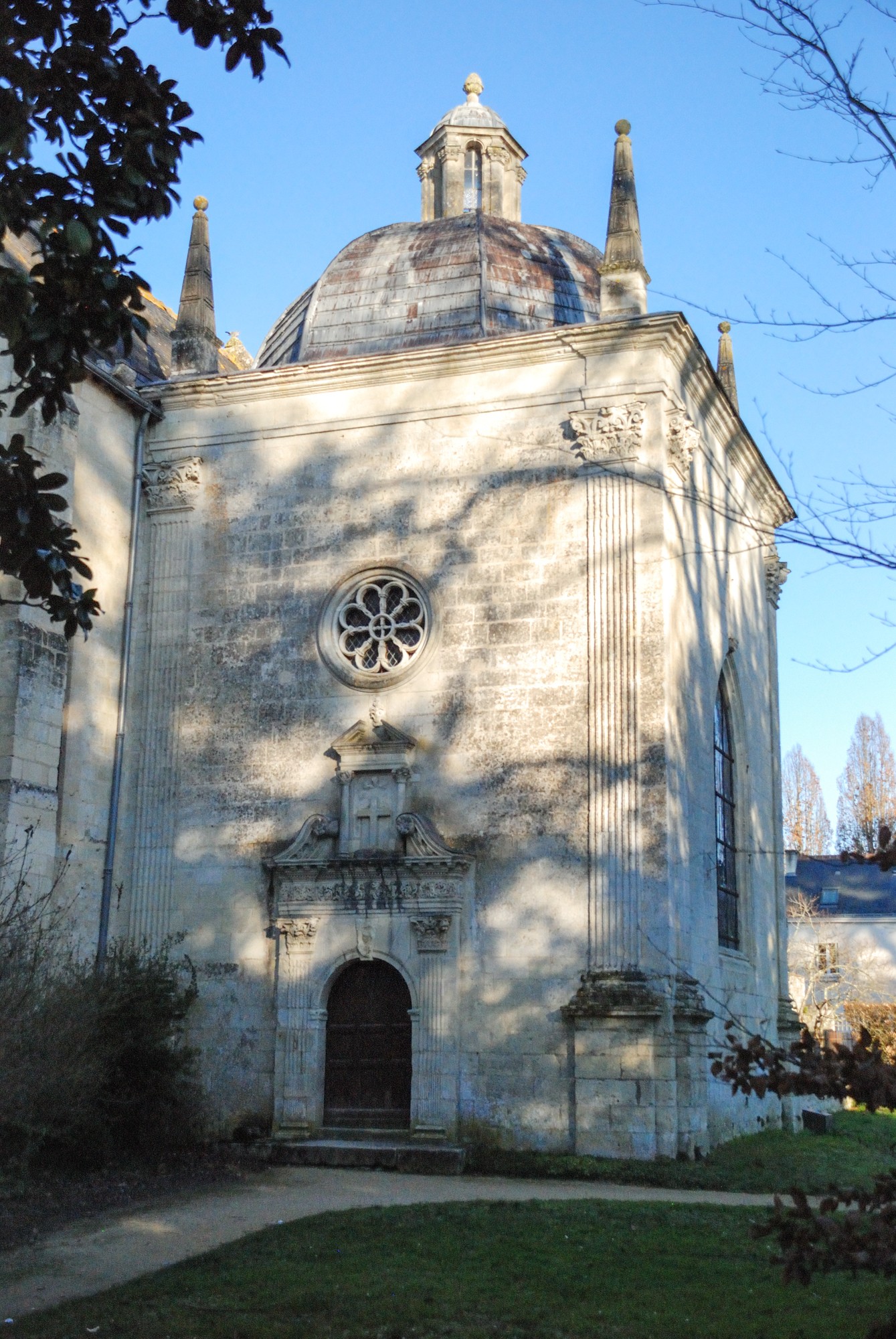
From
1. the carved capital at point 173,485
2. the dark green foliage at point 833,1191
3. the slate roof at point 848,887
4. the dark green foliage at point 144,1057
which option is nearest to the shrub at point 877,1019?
the slate roof at point 848,887

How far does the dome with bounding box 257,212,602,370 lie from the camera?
18.7 m

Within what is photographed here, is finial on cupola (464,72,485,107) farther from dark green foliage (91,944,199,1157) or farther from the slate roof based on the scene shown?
the slate roof

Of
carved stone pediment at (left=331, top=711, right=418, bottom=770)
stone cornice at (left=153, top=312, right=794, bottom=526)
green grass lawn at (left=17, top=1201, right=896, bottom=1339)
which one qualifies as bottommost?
green grass lawn at (left=17, top=1201, right=896, bottom=1339)

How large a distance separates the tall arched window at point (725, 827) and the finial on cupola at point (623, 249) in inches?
191

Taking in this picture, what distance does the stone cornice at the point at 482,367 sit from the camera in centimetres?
1597

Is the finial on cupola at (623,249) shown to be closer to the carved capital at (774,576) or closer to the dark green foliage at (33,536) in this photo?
the carved capital at (774,576)

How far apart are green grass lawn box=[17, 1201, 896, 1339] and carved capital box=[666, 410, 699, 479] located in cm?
837

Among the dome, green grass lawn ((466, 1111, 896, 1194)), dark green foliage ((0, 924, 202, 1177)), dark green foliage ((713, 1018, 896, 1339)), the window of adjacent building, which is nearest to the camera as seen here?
dark green foliage ((713, 1018, 896, 1339))

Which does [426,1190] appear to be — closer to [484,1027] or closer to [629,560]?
[484,1027]

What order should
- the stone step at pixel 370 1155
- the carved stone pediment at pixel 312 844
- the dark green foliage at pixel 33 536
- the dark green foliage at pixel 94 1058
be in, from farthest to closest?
1. the carved stone pediment at pixel 312 844
2. the stone step at pixel 370 1155
3. the dark green foliage at pixel 94 1058
4. the dark green foliage at pixel 33 536

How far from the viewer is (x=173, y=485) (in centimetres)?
1777

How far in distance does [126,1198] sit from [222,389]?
377 inches

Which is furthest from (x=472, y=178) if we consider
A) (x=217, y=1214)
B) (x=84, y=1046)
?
(x=217, y=1214)

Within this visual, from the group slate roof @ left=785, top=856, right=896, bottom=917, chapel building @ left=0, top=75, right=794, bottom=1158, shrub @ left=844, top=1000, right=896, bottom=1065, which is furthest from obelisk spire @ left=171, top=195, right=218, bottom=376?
slate roof @ left=785, top=856, right=896, bottom=917
